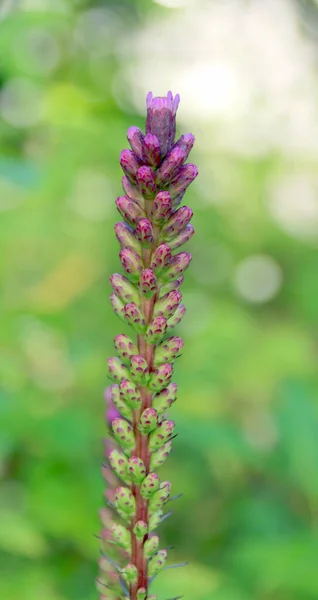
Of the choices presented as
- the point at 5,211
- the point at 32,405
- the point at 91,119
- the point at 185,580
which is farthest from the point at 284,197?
the point at 185,580

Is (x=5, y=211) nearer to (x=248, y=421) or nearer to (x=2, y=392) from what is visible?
(x=2, y=392)

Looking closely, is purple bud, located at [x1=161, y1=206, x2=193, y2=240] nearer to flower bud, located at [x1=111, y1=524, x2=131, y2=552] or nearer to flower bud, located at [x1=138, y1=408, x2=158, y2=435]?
flower bud, located at [x1=138, y1=408, x2=158, y2=435]

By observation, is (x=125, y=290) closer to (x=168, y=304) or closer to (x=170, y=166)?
(x=168, y=304)

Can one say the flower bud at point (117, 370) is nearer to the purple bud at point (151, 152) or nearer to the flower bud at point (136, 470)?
the flower bud at point (136, 470)

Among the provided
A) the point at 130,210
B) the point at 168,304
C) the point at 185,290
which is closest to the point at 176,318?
the point at 168,304

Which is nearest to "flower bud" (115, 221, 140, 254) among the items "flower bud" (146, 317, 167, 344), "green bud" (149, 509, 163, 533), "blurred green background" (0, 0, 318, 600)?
"flower bud" (146, 317, 167, 344)

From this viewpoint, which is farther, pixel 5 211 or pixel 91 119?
pixel 91 119

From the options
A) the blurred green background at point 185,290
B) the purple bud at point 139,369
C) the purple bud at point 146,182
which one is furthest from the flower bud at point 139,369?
the blurred green background at point 185,290
